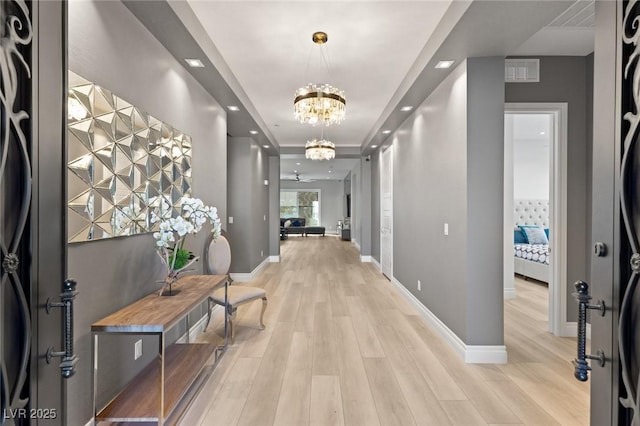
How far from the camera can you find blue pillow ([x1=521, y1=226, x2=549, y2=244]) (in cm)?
628

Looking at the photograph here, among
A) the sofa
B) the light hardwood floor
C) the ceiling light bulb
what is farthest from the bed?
the sofa

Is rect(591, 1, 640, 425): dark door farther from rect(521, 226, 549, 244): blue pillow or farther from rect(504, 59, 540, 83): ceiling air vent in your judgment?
rect(521, 226, 549, 244): blue pillow

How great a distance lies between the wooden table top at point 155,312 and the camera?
1777 millimetres

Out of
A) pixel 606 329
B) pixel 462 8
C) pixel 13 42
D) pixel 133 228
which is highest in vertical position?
pixel 462 8

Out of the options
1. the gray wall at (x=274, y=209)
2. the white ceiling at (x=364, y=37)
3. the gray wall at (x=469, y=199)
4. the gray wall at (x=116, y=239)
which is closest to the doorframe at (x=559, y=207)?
the white ceiling at (x=364, y=37)

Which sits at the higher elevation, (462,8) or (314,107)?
(462,8)

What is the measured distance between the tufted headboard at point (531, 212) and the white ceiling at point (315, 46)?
4360mm

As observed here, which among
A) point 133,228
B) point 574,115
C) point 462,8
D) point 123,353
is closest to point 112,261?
point 133,228

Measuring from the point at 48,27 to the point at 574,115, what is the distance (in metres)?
4.35

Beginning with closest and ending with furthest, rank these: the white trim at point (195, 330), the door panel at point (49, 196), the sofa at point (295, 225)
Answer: the door panel at point (49, 196)
the white trim at point (195, 330)
the sofa at point (295, 225)

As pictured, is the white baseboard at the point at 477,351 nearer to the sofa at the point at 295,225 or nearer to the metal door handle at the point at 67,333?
the metal door handle at the point at 67,333

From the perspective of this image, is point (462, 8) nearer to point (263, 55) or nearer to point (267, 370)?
point (263, 55)

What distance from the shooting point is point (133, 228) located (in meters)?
2.21

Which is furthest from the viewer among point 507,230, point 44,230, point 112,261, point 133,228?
point 507,230
